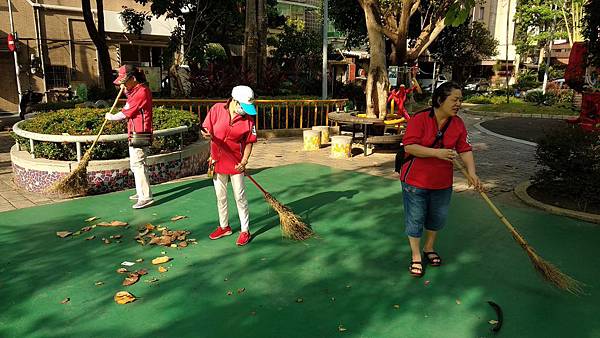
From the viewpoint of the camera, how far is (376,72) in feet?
33.9

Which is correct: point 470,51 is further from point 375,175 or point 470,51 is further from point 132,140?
point 132,140

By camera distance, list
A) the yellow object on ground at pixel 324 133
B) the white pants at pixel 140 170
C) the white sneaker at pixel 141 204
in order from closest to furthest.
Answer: the white pants at pixel 140 170
the white sneaker at pixel 141 204
the yellow object on ground at pixel 324 133

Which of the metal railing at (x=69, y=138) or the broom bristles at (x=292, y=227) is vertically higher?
the metal railing at (x=69, y=138)

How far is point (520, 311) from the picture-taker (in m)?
3.46

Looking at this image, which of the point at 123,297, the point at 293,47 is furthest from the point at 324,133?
the point at 293,47

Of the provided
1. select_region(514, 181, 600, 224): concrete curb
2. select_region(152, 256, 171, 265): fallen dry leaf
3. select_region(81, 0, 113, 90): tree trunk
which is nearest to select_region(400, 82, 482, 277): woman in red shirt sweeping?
select_region(152, 256, 171, 265): fallen dry leaf

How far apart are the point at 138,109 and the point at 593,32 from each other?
252 inches

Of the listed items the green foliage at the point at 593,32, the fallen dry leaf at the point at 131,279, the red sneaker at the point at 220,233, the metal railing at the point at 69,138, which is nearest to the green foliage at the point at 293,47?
the green foliage at the point at 593,32

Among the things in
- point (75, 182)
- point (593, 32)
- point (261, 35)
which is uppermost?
point (261, 35)

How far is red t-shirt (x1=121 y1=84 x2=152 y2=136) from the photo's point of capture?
17.6 ft

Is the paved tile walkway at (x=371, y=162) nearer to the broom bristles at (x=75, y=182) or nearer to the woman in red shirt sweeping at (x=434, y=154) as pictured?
the broom bristles at (x=75, y=182)

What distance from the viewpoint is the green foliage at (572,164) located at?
5645 millimetres

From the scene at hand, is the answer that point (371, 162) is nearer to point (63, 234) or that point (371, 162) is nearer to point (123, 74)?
point (123, 74)

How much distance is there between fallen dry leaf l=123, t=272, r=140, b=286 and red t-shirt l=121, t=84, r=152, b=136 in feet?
6.95
